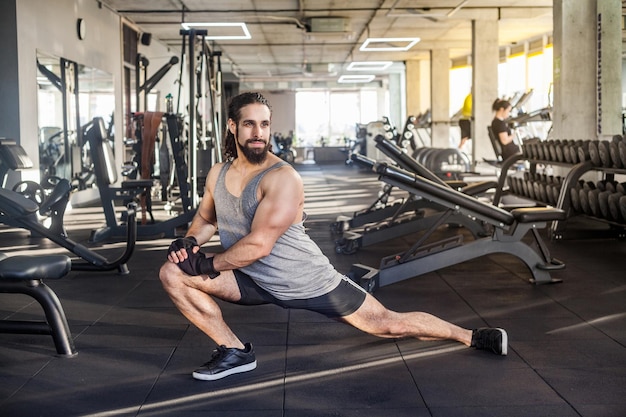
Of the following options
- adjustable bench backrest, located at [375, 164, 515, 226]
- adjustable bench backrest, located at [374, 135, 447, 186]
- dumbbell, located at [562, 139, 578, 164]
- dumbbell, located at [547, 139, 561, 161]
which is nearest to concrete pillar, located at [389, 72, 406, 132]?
dumbbell, located at [547, 139, 561, 161]

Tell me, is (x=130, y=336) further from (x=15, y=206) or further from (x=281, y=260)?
(x=15, y=206)

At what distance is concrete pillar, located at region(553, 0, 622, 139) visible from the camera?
7.30m

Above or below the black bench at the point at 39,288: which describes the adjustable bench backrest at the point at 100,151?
above

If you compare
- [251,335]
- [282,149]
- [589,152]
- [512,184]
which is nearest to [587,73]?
[512,184]

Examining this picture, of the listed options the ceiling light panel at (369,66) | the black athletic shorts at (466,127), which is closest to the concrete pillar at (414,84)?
the ceiling light panel at (369,66)

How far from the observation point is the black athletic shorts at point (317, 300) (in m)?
2.48

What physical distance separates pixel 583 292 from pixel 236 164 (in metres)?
2.18

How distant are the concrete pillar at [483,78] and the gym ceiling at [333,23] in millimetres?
276

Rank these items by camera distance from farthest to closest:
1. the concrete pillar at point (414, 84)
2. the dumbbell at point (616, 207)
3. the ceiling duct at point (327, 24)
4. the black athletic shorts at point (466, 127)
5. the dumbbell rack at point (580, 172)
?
the concrete pillar at point (414, 84) → the black athletic shorts at point (466, 127) → the ceiling duct at point (327, 24) → the dumbbell rack at point (580, 172) → the dumbbell at point (616, 207)

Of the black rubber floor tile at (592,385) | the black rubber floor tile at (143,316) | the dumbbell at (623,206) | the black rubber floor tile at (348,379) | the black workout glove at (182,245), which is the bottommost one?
the black rubber floor tile at (592,385)

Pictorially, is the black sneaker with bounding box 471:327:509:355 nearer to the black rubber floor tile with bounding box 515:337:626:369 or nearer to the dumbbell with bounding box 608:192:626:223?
the black rubber floor tile with bounding box 515:337:626:369

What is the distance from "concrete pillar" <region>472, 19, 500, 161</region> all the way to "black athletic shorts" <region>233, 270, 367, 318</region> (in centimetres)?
965

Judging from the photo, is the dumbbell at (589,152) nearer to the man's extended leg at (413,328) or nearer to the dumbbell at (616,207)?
the dumbbell at (616,207)

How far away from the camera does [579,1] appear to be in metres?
7.49
